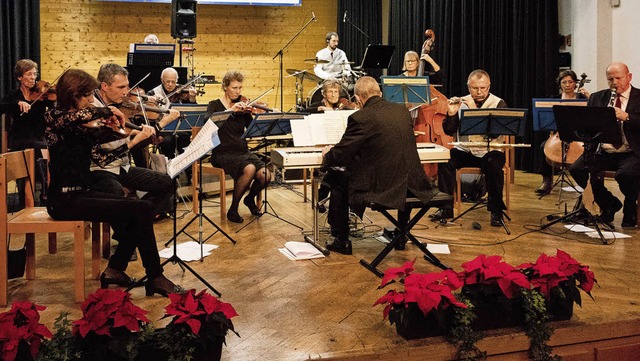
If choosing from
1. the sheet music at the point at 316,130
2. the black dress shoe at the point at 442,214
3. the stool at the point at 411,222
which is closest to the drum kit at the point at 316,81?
the black dress shoe at the point at 442,214

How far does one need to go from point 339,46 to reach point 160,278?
863cm

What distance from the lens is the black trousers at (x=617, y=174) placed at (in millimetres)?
5707

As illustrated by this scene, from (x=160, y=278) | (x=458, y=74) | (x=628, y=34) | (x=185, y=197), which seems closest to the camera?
(x=160, y=278)

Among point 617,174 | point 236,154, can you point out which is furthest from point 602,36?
point 236,154

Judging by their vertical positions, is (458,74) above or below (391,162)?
above

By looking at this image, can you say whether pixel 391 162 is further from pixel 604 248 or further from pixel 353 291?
pixel 604 248

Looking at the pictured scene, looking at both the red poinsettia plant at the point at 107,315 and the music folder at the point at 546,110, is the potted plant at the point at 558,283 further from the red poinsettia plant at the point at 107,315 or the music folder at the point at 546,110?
the music folder at the point at 546,110

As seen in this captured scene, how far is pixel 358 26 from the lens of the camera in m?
12.1

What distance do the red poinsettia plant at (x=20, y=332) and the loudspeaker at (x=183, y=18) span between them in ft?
24.2

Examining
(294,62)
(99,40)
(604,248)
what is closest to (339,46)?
(294,62)

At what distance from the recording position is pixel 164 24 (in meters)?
11.1

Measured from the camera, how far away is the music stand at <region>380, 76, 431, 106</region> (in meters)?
6.42

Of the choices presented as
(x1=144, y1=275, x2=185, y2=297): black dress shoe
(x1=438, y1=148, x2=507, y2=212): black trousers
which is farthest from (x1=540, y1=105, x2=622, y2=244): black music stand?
(x1=144, y1=275, x2=185, y2=297): black dress shoe

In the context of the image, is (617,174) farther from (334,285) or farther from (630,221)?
(334,285)
